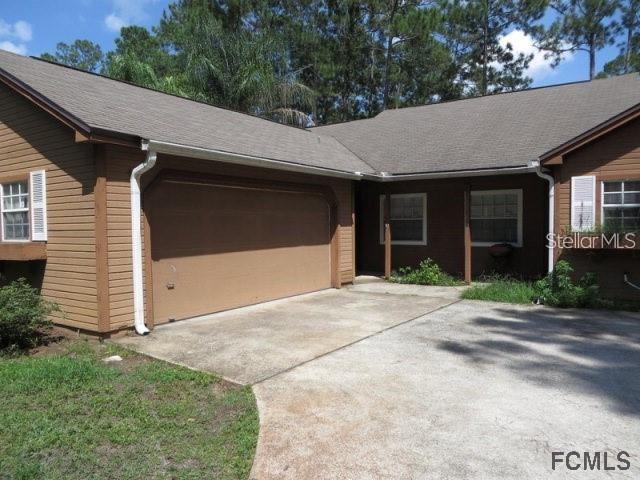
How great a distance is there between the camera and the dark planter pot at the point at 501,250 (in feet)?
35.7

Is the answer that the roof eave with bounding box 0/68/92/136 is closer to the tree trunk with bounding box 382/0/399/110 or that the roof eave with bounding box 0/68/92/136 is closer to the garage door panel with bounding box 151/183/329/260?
the garage door panel with bounding box 151/183/329/260

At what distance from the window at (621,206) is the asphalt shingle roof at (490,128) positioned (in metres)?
1.78

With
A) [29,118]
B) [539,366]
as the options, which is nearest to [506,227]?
[539,366]

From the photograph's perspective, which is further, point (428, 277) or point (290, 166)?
point (428, 277)

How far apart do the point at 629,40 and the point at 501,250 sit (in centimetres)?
2110

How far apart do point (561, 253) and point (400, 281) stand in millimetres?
3944

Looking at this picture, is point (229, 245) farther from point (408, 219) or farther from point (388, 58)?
point (388, 58)

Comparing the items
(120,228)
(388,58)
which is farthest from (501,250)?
(388,58)

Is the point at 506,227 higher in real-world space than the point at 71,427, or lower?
higher

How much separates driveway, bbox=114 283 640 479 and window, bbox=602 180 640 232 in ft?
5.02

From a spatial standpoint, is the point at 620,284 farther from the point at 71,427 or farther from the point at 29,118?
the point at 29,118

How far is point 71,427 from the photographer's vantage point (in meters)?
3.67

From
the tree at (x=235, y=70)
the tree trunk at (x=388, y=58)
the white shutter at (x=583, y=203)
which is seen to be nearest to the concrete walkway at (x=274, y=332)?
the white shutter at (x=583, y=203)

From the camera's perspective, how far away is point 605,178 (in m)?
8.22
